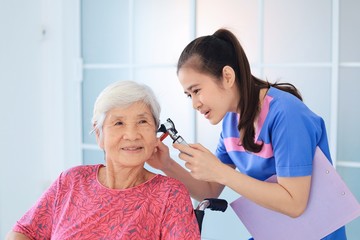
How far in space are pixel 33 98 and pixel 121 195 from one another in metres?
1.71

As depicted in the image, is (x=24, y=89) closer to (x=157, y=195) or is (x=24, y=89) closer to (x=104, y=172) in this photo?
(x=104, y=172)

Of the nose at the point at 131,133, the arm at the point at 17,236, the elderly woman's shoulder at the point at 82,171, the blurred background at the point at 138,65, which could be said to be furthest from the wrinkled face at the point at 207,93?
the blurred background at the point at 138,65

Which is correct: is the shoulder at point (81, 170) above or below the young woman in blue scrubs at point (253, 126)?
below

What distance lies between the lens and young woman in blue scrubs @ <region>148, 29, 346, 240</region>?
155 centimetres

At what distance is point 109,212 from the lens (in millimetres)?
1682

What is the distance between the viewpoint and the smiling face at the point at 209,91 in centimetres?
161

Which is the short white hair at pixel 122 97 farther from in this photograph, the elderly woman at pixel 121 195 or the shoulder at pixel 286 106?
the shoulder at pixel 286 106

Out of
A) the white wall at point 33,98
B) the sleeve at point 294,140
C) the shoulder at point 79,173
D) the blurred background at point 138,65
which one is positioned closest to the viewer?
the sleeve at point 294,140

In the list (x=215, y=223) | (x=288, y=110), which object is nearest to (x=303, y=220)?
(x=288, y=110)

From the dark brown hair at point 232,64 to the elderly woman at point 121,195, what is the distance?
219 millimetres

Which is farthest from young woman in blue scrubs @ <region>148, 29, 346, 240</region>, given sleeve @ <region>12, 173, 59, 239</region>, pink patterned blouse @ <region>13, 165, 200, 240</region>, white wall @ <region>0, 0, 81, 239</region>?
white wall @ <region>0, 0, 81, 239</region>

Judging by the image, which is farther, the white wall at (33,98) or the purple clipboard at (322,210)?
the white wall at (33,98)

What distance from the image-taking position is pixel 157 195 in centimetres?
170

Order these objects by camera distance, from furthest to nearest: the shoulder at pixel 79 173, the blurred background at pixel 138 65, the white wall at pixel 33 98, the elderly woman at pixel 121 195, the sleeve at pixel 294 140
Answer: the white wall at pixel 33 98, the blurred background at pixel 138 65, the shoulder at pixel 79 173, the elderly woman at pixel 121 195, the sleeve at pixel 294 140
